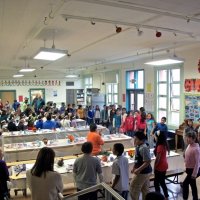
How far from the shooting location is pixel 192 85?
893 centimetres

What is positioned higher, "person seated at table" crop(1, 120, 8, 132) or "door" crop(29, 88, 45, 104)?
"door" crop(29, 88, 45, 104)

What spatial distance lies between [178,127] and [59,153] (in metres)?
4.89

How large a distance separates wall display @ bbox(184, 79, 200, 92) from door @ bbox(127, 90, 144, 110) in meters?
3.37

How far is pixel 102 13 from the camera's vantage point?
15.4 ft

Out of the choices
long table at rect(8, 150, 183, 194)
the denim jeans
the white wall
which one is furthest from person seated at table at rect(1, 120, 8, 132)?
the white wall

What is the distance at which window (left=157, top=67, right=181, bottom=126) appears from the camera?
33.1ft

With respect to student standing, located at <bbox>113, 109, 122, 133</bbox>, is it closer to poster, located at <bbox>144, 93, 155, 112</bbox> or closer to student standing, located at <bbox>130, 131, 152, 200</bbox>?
poster, located at <bbox>144, 93, 155, 112</bbox>

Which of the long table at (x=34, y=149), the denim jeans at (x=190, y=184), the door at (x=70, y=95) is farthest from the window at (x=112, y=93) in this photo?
→ the denim jeans at (x=190, y=184)

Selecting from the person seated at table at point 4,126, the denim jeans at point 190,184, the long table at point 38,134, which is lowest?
the denim jeans at point 190,184

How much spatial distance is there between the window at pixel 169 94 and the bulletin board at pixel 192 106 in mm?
752

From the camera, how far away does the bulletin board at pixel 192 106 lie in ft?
28.5

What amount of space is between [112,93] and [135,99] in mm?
2691

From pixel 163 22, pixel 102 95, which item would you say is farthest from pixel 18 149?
pixel 102 95

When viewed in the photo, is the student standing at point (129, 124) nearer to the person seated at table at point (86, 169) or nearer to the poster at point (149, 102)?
the poster at point (149, 102)
